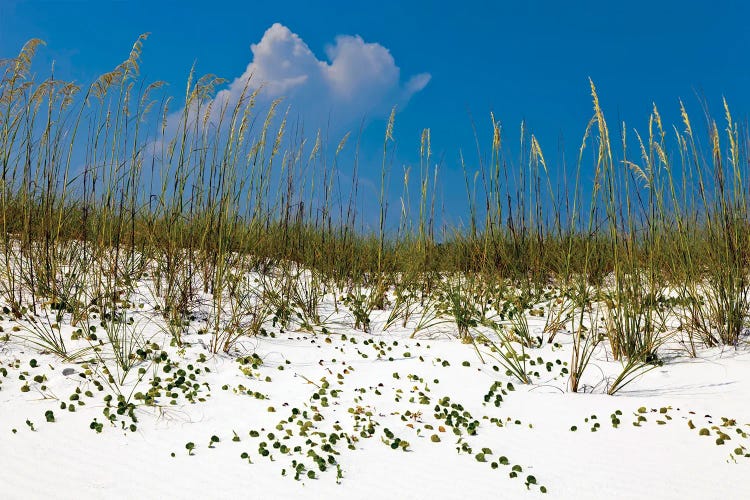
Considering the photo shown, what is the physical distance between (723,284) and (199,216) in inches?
158

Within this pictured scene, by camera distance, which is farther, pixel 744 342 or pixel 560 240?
pixel 560 240

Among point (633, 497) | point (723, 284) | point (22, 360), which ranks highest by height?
point (723, 284)

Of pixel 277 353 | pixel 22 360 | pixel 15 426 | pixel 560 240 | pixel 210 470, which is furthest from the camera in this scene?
pixel 560 240

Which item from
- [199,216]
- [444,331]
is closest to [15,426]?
[199,216]

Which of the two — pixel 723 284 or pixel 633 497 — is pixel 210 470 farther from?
pixel 723 284

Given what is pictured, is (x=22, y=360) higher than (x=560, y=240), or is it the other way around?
(x=560, y=240)

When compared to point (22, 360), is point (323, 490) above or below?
below

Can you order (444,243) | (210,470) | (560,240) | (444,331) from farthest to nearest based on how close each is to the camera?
(444,243), (560,240), (444,331), (210,470)

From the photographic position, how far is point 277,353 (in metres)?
4.18

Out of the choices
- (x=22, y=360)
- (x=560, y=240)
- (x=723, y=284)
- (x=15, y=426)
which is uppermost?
(x=560, y=240)

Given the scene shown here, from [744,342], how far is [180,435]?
3.79 metres

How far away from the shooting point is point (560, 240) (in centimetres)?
544

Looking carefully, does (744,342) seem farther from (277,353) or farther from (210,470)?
(210,470)

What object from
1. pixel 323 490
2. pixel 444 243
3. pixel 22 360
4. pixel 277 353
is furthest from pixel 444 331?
pixel 22 360
